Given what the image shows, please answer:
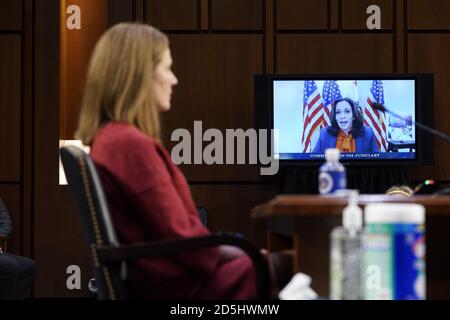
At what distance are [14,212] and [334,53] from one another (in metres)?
2.91

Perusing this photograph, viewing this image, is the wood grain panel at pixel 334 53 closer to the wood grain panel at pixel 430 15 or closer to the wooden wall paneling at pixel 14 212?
the wood grain panel at pixel 430 15

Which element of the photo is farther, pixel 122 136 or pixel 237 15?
pixel 237 15

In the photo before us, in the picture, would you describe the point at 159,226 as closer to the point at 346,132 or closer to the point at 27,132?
the point at 346,132

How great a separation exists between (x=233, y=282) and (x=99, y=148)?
0.50 m

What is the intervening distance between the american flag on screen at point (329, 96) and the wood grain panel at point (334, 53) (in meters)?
0.31

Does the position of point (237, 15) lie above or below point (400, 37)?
above

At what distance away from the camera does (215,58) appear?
621cm

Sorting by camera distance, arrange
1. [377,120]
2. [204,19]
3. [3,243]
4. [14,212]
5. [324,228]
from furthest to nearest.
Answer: [204,19] < [14,212] < [377,120] < [3,243] < [324,228]

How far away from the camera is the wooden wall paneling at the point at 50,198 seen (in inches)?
242

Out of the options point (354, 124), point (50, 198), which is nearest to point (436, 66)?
point (354, 124)

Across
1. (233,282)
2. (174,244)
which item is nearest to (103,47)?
(174,244)

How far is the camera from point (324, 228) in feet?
6.39

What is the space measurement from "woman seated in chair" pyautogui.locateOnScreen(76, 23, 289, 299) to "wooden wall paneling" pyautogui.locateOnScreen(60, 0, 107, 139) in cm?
433

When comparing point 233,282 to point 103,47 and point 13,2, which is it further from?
point 13,2
